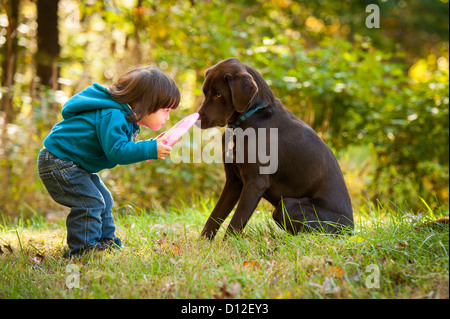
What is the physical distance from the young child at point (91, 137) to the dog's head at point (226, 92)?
10.7 inches

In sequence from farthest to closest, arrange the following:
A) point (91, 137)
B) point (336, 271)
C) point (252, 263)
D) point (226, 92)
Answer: point (226, 92) → point (91, 137) → point (252, 263) → point (336, 271)

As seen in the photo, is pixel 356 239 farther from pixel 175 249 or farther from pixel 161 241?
pixel 161 241

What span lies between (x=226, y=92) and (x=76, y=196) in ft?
4.38

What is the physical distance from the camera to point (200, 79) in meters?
6.35

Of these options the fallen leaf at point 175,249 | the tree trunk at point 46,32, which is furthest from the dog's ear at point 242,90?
the tree trunk at point 46,32

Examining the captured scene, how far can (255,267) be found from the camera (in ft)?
8.94

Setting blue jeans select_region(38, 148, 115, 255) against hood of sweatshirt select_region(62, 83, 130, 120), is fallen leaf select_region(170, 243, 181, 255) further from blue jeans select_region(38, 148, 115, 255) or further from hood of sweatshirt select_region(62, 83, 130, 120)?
hood of sweatshirt select_region(62, 83, 130, 120)

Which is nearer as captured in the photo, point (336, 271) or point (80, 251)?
→ point (336, 271)

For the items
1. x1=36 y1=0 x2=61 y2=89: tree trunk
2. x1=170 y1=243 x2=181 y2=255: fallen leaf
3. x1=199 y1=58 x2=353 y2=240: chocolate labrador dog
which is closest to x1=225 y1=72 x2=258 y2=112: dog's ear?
x1=199 y1=58 x2=353 y2=240: chocolate labrador dog

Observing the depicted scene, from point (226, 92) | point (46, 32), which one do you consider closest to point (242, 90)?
point (226, 92)

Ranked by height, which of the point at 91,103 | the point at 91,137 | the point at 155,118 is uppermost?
the point at 91,103

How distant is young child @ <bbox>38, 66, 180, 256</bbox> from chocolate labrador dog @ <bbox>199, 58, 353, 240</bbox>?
41 centimetres

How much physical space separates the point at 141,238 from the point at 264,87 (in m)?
1.57

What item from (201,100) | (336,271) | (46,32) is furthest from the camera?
(46,32)
